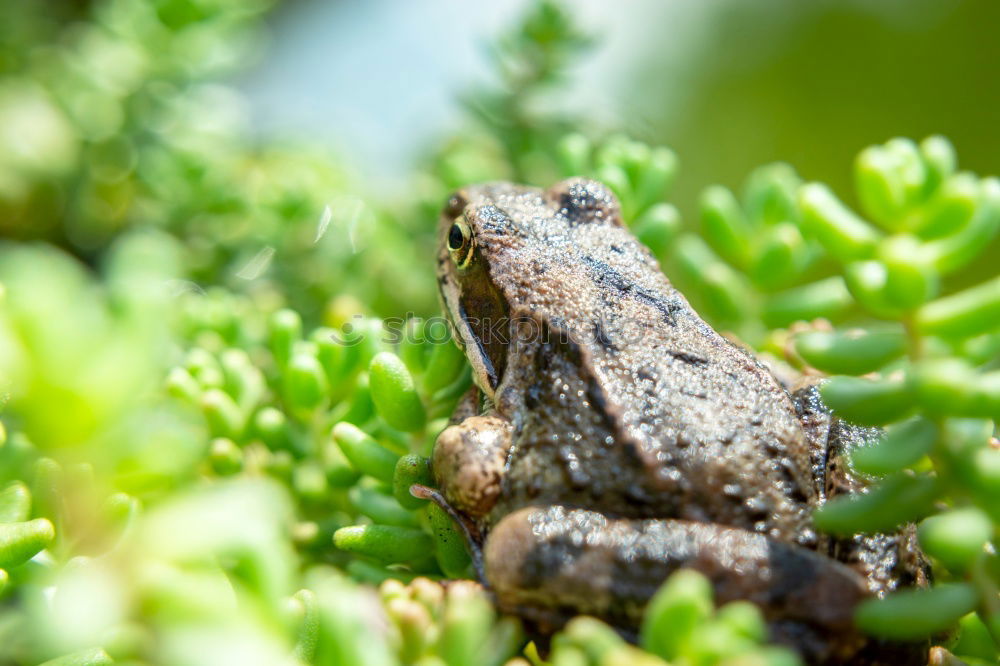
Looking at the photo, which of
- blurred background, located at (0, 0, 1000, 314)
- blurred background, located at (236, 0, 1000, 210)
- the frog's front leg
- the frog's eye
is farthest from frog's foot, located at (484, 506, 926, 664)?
blurred background, located at (236, 0, 1000, 210)

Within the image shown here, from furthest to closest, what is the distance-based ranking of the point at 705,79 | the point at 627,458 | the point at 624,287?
the point at 705,79, the point at 624,287, the point at 627,458

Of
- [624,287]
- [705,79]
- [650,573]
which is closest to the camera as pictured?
[650,573]

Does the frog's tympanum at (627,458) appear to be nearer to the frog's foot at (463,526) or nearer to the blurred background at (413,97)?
the frog's foot at (463,526)

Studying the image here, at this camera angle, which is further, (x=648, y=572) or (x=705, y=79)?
(x=705, y=79)

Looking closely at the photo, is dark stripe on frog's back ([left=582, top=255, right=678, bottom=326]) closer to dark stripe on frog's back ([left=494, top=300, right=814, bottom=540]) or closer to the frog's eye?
dark stripe on frog's back ([left=494, top=300, right=814, bottom=540])

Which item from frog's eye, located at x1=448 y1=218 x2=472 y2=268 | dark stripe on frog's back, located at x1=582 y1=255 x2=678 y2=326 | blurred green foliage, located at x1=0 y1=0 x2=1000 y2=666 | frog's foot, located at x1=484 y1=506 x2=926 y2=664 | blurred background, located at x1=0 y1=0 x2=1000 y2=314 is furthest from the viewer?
blurred background, located at x1=0 y1=0 x2=1000 y2=314

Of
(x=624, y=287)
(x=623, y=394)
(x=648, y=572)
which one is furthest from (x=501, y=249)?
(x=648, y=572)

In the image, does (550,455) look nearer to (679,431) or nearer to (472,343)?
(679,431)

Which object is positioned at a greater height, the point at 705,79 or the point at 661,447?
the point at 705,79

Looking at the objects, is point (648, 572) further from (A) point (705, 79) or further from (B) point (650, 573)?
(A) point (705, 79)
